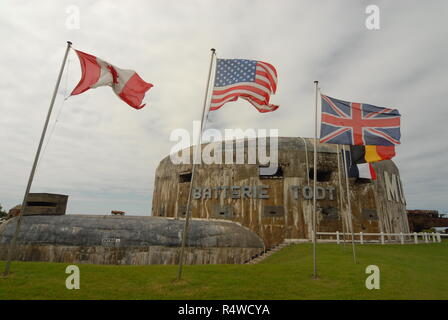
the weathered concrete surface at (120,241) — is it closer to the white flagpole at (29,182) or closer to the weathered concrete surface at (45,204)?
the weathered concrete surface at (45,204)

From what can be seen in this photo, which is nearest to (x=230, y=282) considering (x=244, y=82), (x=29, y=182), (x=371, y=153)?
(x=244, y=82)

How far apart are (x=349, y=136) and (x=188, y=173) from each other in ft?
56.1

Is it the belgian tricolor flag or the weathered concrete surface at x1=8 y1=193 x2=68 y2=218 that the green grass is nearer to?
the belgian tricolor flag

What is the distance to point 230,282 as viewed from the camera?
8.42 m

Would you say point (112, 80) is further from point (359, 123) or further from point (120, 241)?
point (359, 123)

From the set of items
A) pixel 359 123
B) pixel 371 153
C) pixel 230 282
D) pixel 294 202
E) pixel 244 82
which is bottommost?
pixel 230 282

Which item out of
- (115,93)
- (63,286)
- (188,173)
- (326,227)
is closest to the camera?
(63,286)

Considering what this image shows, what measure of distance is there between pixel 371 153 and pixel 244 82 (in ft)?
26.6

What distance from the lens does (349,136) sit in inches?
430

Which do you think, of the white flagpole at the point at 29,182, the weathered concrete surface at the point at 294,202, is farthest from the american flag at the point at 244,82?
the weathered concrete surface at the point at 294,202
